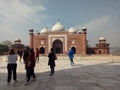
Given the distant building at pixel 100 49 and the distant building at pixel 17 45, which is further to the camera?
the distant building at pixel 100 49

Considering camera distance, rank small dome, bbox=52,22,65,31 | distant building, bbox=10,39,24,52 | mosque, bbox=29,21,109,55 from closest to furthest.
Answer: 1. mosque, bbox=29,21,109,55
2. distant building, bbox=10,39,24,52
3. small dome, bbox=52,22,65,31

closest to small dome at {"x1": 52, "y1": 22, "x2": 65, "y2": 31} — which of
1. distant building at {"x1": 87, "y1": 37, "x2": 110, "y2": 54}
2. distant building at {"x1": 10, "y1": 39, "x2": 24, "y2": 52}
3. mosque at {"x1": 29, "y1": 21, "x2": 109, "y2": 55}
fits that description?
A: mosque at {"x1": 29, "y1": 21, "x2": 109, "y2": 55}

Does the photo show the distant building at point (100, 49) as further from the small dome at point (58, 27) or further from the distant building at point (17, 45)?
the distant building at point (17, 45)

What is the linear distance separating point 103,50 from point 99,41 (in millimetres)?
3407

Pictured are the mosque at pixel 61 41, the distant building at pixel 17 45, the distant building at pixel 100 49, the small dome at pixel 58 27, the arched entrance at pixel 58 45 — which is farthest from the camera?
the distant building at pixel 100 49

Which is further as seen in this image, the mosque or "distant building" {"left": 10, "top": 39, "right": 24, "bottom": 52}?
"distant building" {"left": 10, "top": 39, "right": 24, "bottom": 52}

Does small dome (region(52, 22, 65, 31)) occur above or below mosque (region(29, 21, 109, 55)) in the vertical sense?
above

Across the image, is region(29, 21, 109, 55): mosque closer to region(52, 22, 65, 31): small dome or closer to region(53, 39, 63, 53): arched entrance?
region(53, 39, 63, 53): arched entrance

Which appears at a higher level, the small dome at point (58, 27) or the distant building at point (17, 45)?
Answer: the small dome at point (58, 27)

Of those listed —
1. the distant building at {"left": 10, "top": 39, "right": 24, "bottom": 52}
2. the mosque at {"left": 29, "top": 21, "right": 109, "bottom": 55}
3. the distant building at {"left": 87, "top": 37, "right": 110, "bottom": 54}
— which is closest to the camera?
the mosque at {"left": 29, "top": 21, "right": 109, "bottom": 55}

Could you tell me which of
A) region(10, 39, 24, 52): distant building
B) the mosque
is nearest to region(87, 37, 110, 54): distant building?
the mosque

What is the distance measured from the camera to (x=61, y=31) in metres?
52.4

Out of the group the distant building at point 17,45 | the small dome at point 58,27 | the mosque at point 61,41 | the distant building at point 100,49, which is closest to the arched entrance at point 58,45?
the mosque at point 61,41

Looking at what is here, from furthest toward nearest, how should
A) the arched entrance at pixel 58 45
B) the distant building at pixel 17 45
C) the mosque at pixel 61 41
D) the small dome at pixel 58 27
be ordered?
the small dome at pixel 58 27 < the distant building at pixel 17 45 < the arched entrance at pixel 58 45 < the mosque at pixel 61 41
